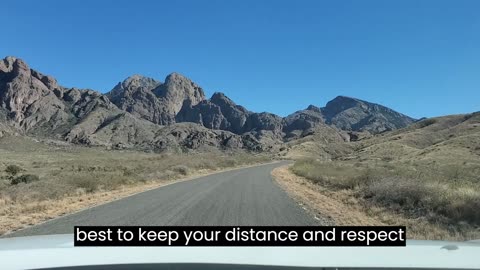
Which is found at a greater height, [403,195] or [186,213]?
[403,195]

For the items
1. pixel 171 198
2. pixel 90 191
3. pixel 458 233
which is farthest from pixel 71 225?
pixel 90 191

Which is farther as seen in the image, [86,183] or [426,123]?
[426,123]

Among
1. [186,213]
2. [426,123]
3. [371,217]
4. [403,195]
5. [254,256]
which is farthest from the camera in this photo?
[426,123]

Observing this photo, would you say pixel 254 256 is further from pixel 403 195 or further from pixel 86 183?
pixel 86 183

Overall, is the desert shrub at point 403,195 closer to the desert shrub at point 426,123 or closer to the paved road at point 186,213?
the paved road at point 186,213

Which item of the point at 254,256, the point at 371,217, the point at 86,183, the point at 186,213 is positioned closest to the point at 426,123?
the point at 86,183

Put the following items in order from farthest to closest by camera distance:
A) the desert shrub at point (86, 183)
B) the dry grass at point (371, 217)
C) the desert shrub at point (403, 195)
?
the desert shrub at point (86, 183)
the desert shrub at point (403, 195)
the dry grass at point (371, 217)

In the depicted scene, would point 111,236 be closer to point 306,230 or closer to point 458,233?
point 306,230

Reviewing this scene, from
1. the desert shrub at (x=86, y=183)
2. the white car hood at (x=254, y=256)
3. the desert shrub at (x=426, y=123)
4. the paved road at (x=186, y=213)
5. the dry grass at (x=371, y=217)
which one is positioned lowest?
the dry grass at (x=371, y=217)

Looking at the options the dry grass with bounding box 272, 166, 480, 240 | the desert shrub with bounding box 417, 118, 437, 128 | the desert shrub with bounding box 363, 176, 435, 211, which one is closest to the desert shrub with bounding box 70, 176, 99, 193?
the dry grass with bounding box 272, 166, 480, 240

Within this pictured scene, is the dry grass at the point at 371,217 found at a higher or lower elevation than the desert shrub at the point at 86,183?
lower

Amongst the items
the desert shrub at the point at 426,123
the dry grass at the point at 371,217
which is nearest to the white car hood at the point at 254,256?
the dry grass at the point at 371,217

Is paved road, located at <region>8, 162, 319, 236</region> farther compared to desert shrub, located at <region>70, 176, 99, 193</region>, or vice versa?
desert shrub, located at <region>70, 176, 99, 193</region>

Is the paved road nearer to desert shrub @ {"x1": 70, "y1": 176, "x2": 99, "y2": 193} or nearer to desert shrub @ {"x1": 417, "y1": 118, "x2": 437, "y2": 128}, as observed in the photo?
desert shrub @ {"x1": 70, "y1": 176, "x2": 99, "y2": 193}
